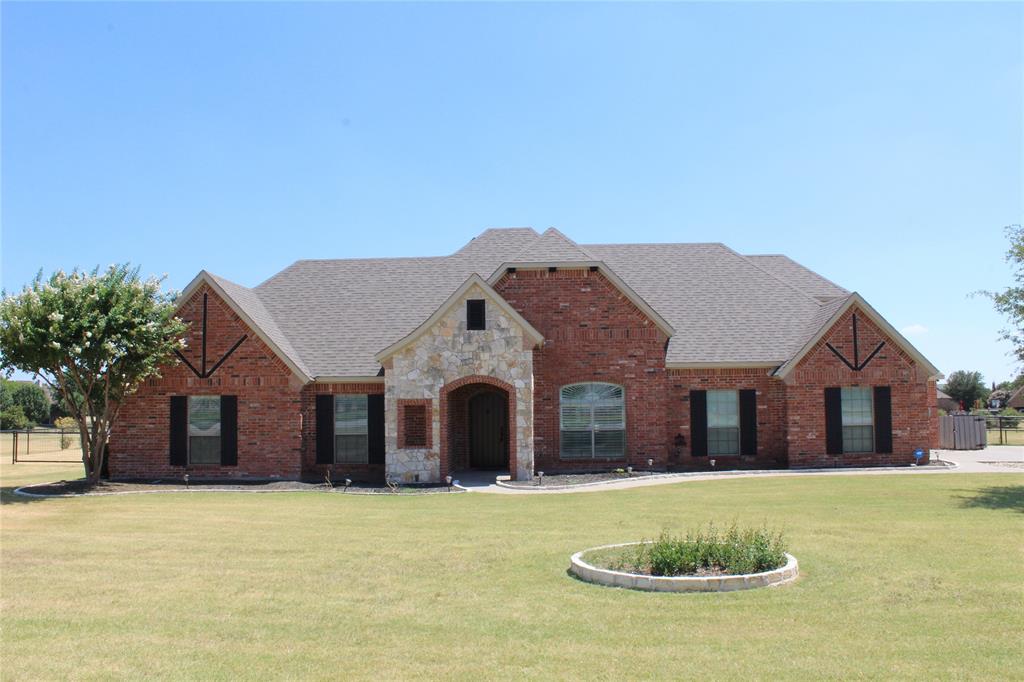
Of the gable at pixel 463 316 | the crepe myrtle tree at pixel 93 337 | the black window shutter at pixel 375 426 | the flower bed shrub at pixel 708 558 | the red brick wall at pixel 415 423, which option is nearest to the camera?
the flower bed shrub at pixel 708 558

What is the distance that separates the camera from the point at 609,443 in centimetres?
2403

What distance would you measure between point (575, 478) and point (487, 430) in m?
4.31

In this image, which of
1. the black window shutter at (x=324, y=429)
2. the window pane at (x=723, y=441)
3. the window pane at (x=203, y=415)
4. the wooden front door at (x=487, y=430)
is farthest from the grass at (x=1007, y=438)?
the window pane at (x=203, y=415)

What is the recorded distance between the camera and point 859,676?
6.61m

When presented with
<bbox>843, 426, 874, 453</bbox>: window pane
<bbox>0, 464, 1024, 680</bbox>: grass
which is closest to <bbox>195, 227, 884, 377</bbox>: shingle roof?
<bbox>843, 426, 874, 453</bbox>: window pane

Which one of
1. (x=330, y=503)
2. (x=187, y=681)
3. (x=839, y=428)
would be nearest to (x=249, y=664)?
(x=187, y=681)

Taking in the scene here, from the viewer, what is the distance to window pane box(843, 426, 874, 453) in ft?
79.9

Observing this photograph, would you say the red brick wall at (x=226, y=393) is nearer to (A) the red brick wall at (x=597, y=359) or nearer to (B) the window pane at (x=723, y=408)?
(A) the red brick wall at (x=597, y=359)

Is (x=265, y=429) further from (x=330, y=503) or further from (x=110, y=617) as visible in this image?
(x=110, y=617)

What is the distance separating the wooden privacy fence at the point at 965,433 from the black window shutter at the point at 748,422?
14218mm

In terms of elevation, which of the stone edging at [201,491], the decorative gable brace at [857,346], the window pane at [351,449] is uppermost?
the decorative gable brace at [857,346]

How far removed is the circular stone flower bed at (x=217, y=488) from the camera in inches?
800

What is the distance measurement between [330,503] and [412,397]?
459cm

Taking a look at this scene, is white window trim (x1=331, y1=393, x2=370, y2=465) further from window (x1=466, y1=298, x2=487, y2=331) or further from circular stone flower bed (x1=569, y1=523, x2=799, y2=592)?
circular stone flower bed (x1=569, y1=523, x2=799, y2=592)
